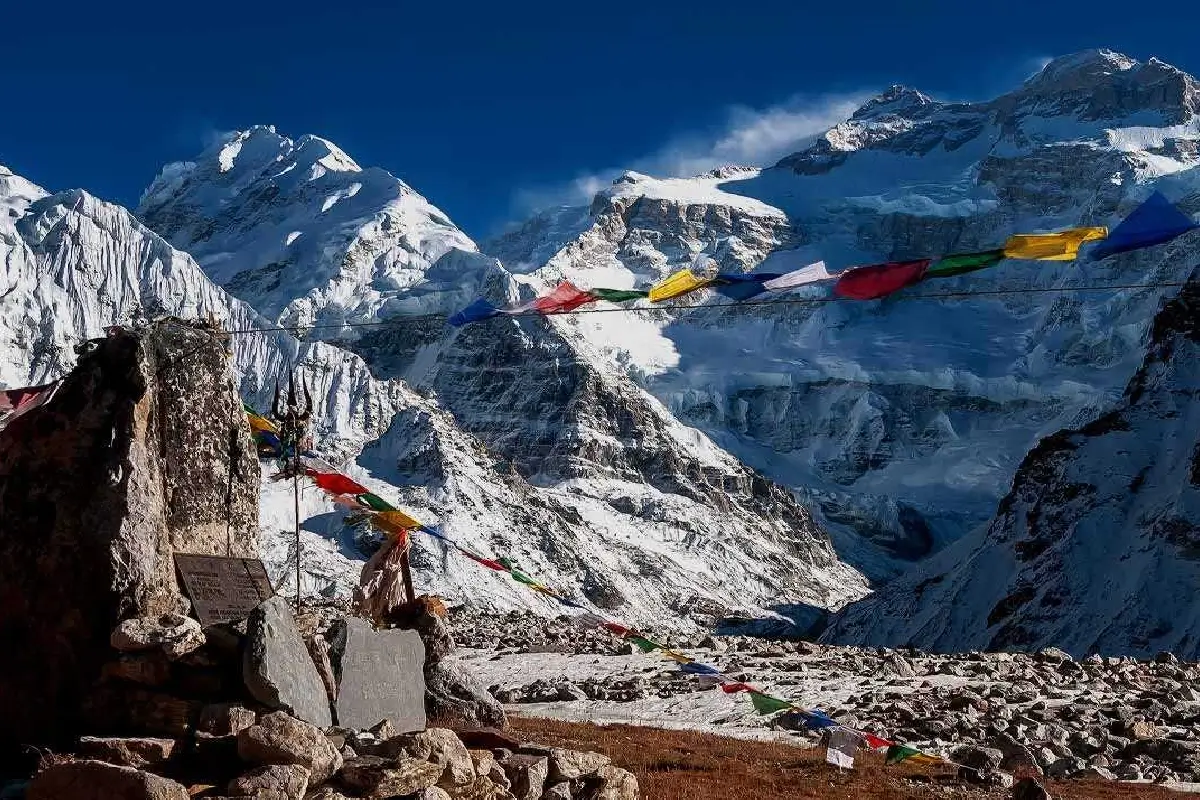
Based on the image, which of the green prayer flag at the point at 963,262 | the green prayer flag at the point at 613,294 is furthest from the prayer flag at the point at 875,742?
the green prayer flag at the point at 613,294

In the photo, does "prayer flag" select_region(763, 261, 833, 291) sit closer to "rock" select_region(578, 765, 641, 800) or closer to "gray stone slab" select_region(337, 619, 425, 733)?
"gray stone slab" select_region(337, 619, 425, 733)

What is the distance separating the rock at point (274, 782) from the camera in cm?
951

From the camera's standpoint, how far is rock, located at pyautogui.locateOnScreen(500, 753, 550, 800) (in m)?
11.1

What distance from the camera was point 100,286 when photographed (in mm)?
164125

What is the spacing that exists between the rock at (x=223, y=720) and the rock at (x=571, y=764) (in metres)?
2.64

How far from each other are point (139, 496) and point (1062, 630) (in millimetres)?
52090

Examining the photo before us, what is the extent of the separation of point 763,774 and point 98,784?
847 centimetres

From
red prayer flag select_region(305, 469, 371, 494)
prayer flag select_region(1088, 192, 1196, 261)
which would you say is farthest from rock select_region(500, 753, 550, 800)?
red prayer flag select_region(305, 469, 371, 494)

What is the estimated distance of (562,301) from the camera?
59.1 feet

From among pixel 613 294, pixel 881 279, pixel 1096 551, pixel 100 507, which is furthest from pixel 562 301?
pixel 1096 551

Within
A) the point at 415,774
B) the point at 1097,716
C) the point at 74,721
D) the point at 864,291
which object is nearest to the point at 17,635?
the point at 74,721

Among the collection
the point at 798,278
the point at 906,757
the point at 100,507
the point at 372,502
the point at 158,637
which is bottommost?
the point at 906,757

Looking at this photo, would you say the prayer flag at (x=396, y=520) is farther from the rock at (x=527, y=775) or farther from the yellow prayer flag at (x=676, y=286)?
the rock at (x=527, y=775)

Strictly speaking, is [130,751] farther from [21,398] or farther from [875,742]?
[875,742]
